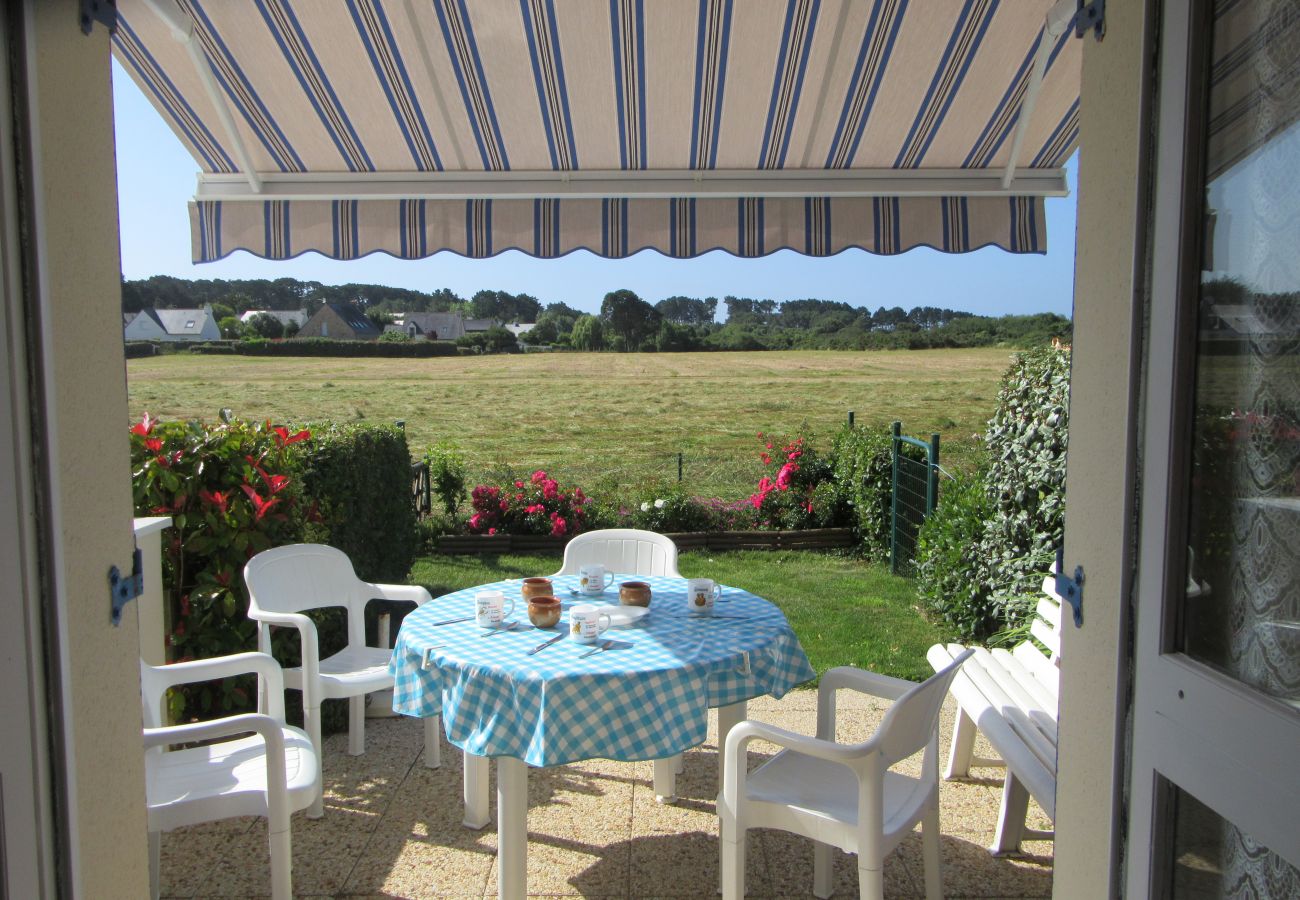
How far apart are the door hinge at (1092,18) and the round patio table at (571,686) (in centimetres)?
200

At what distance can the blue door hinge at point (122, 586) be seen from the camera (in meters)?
2.11

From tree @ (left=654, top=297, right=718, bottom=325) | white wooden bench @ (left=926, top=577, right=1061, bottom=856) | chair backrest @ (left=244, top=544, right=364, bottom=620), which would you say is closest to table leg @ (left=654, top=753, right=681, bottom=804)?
white wooden bench @ (left=926, top=577, right=1061, bottom=856)

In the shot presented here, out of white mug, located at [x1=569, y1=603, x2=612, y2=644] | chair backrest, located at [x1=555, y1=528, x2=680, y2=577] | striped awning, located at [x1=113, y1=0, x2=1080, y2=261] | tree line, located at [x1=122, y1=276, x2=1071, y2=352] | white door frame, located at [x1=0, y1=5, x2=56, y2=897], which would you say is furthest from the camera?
tree line, located at [x1=122, y1=276, x2=1071, y2=352]

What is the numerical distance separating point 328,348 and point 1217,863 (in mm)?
22202

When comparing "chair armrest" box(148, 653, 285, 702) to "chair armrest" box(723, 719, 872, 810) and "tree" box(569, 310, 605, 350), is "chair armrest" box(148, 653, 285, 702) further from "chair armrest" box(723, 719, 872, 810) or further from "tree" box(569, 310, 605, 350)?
"tree" box(569, 310, 605, 350)

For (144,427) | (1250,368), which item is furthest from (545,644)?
(144,427)

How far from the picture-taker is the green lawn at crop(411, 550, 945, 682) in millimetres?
5965

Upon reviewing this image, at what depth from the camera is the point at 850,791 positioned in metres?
2.86

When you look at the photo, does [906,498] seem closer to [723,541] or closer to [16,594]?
[723,541]

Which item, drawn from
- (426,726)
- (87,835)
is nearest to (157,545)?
(426,726)

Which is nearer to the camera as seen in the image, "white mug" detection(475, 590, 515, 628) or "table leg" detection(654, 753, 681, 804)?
"white mug" detection(475, 590, 515, 628)

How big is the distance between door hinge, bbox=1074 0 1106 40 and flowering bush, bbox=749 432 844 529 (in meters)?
7.80

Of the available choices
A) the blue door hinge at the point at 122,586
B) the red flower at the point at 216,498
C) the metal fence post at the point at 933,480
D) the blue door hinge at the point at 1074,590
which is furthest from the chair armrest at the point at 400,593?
the metal fence post at the point at 933,480

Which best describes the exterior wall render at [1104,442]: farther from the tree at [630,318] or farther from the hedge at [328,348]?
the hedge at [328,348]
